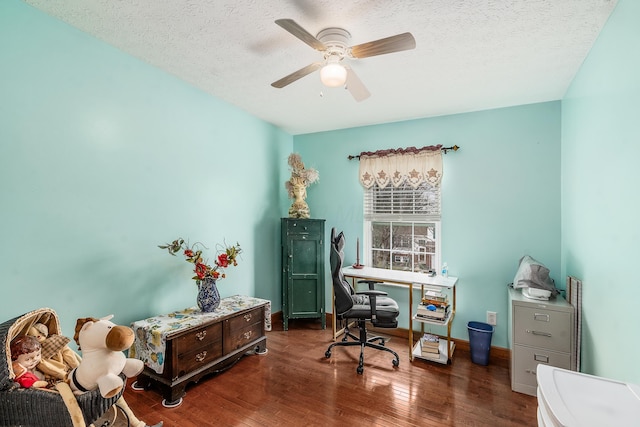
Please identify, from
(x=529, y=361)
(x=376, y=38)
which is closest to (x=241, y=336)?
(x=529, y=361)

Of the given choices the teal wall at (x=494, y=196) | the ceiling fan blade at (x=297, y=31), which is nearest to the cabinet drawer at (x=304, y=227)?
the teal wall at (x=494, y=196)

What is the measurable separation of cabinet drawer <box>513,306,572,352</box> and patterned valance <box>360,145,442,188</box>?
158 centimetres

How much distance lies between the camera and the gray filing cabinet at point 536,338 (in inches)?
93.0

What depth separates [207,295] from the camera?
2699 mm

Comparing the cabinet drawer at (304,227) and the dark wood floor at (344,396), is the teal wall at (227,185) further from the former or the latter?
the dark wood floor at (344,396)

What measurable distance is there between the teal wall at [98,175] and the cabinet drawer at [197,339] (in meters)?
0.47

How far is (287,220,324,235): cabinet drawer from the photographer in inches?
148

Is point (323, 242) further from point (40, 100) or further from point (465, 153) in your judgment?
point (40, 100)

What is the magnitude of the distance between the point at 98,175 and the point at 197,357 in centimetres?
159

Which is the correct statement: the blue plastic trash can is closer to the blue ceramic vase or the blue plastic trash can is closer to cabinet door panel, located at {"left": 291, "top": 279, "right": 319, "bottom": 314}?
cabinet door panel, located at {"left": 291, "top": 279, "right": 319, "bottom": 314}

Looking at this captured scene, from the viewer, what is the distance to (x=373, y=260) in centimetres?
393

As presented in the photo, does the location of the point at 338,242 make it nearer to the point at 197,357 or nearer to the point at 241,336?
the point at 241,336

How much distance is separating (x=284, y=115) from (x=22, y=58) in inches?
89.1

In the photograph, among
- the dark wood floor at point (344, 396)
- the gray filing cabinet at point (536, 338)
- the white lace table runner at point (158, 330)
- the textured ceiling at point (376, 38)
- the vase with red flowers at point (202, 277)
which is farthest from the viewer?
the vase with red flowers at point (202, 277)
